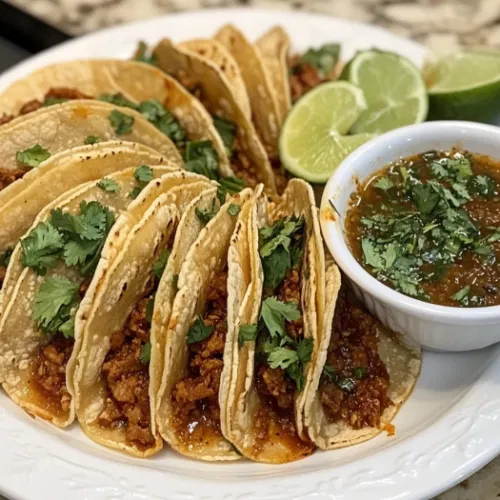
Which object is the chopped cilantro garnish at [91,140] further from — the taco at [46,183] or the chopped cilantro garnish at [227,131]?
the chopped cilantro garnish at [227,131]

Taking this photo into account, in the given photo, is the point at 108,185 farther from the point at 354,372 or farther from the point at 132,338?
the point at 354,372

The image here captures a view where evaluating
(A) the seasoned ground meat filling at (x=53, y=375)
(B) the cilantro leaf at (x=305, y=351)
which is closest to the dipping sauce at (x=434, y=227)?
(B) the cilantro leaf at (x=305, y=351)

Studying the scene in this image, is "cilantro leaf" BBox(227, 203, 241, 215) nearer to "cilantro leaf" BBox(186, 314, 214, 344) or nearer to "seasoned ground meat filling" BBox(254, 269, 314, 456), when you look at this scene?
"seasoned ground meat filling" BBox(254, 269, 314, 456)

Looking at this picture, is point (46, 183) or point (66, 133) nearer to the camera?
point (46, 183)

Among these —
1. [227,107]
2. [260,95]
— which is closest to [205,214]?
[227,107]

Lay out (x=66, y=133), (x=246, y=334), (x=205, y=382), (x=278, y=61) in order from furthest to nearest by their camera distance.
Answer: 1. (x=278, y=61)
2. (x=66, y=133)
3. (x=205, y=382)
4. (x=246, y=334)

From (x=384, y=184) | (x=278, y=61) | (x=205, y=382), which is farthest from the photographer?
(x=278, y=61)

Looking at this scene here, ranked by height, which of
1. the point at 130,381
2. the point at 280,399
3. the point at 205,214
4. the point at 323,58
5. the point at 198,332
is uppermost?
the point at 205,214

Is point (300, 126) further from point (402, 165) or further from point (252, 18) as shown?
point (252, 18)
